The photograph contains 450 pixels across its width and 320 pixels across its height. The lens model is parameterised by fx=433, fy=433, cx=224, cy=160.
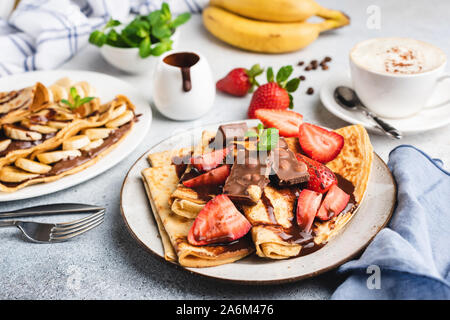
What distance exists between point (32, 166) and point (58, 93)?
23.9 inches

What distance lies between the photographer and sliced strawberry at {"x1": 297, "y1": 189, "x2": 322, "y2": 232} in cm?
136

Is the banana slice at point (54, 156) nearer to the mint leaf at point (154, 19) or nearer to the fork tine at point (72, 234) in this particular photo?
the fork tine at point (72, 234)

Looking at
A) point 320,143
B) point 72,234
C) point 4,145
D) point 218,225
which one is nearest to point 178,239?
point 218,225

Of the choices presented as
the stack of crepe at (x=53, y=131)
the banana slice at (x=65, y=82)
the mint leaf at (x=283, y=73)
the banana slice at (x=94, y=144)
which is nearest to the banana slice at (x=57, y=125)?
the stack of crepe at (x=53, y=131)

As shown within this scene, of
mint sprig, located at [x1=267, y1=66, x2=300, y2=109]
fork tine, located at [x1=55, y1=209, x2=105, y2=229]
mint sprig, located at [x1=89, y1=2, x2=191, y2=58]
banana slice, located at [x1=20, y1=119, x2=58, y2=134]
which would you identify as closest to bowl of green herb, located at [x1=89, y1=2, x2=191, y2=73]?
mint sprig, located at [x1=89, y1=2, x2=191, y2=58]

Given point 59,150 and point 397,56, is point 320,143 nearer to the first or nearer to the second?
point 397,56

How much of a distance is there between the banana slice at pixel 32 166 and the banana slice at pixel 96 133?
255 millimetres

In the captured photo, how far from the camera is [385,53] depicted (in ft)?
7.00

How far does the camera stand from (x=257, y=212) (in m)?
1.40

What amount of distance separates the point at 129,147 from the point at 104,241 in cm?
52

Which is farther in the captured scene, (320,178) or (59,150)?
(59,150)

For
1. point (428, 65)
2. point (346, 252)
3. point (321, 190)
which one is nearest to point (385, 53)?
point (428, 65)

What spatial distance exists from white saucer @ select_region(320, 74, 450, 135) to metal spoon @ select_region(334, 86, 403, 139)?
0.02 m

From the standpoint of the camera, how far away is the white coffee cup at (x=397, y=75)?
6.42ft
